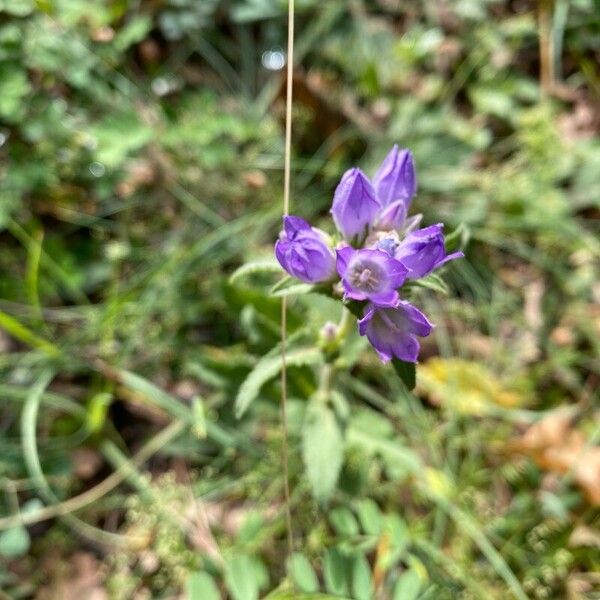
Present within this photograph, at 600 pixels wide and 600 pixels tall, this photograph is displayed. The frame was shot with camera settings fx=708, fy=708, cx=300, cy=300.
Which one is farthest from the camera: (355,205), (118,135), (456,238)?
(118,135)

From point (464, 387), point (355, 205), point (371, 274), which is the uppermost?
point (355, 205)

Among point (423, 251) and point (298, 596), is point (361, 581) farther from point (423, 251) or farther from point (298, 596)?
point (423, 251)

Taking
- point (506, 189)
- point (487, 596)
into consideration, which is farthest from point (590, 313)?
point (487, 596)

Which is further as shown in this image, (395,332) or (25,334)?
(25,334)

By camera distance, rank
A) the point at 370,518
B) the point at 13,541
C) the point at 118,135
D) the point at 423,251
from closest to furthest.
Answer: the point at 423,251
the point at 370,518
the point at 13,541
the point at 118,135

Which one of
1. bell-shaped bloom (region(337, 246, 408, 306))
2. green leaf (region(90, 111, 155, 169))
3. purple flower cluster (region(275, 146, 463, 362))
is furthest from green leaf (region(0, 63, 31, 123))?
bell-shaped bloom (region(337, 246, 408, 306))

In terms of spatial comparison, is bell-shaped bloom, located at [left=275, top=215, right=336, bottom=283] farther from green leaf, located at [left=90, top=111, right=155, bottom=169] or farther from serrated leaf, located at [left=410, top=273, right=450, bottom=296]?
green leaf, located at [left=90, top=111, right=155, bottom=169]

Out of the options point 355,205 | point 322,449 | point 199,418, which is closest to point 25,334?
point 199,418

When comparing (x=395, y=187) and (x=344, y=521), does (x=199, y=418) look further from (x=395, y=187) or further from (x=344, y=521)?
(x=395, y=187)

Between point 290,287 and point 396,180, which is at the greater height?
point 396,180
